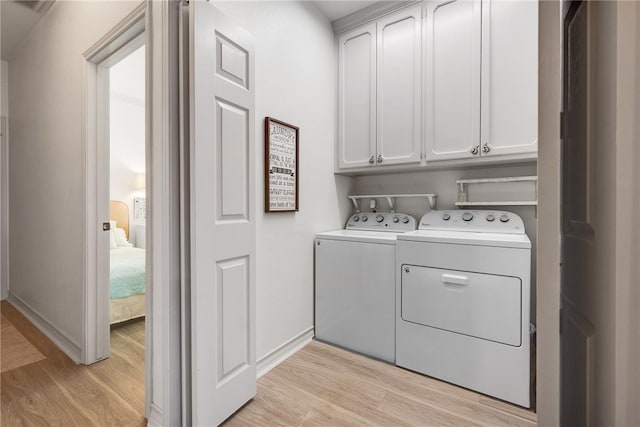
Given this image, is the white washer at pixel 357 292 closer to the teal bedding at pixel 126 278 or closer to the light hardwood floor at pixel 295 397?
the light hardwood floor at pixel 295 397

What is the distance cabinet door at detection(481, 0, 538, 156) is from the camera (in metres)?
1.69

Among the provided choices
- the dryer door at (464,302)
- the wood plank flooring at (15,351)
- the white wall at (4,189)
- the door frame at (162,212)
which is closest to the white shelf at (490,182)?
the dryer door at (464,302)

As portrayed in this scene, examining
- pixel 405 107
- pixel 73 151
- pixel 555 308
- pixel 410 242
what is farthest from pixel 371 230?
pixel 73 151

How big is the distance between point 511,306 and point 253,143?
1610 millimetres

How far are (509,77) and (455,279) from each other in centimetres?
129

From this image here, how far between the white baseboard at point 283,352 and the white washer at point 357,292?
0.34ft

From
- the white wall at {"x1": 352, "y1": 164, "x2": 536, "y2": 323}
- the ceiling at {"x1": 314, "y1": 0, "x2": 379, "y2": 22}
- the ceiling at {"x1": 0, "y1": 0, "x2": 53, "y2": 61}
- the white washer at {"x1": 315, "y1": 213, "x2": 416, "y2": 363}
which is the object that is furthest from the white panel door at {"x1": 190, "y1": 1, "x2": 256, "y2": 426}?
the ceiling at {"x1": 0, "y1": 0, "x2": 53, "y2": 61}

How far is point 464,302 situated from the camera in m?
1.62

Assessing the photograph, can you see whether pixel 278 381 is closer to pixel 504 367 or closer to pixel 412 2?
pixel 504 367

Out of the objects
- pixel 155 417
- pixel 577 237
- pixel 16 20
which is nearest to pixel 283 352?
pixel 155 417

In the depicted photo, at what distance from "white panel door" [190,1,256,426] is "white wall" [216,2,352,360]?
0.85 feet

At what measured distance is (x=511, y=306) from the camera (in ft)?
4.88

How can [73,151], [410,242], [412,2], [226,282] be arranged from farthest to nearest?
[412,2]
[73,151]
[410,242]
[226,282]

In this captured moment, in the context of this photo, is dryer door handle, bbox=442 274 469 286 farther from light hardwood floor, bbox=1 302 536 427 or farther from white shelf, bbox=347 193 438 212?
white shelf, bbox=347 193 438 212
